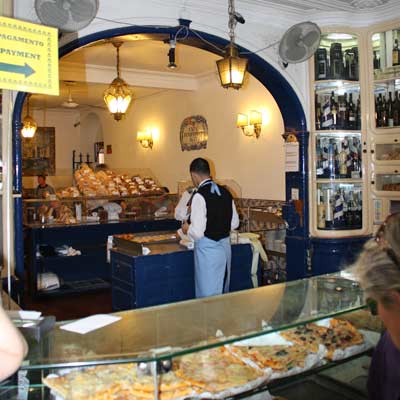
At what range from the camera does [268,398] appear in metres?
2.14

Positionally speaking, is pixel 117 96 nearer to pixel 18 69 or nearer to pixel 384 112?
pixel 384 112

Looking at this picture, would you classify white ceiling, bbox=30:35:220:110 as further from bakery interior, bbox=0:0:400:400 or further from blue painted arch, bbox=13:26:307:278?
blue painted arch, bbox=13:26:307:278

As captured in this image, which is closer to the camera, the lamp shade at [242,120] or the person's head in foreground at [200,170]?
the person's head in foreground at [200,170]

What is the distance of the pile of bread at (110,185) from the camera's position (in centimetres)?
843

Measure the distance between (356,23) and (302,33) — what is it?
3.21ft

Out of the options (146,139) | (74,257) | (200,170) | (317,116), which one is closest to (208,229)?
(200,170)

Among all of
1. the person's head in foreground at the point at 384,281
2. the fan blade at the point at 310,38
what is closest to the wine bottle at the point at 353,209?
the fan blade at the point at 310,38

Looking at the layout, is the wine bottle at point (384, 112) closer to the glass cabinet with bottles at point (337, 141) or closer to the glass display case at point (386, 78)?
the glass display case at point (386, 78)

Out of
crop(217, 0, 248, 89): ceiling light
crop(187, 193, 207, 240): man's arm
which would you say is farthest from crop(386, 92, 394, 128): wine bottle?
crop(187, 193, 207, 240): man's arm

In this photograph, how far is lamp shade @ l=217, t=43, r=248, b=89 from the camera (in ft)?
15.4

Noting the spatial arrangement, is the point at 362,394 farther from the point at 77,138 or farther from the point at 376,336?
the point at 77,138

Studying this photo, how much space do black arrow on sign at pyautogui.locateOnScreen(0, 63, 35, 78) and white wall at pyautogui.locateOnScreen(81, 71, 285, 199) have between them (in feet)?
18.6

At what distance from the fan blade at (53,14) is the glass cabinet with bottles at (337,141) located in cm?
299

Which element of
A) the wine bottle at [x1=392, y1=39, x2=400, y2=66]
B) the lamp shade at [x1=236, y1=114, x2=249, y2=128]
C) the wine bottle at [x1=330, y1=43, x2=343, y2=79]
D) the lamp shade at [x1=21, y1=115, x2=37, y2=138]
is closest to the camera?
the wine bottle at [x1=392, y1=39, x2=400, y2=66]
